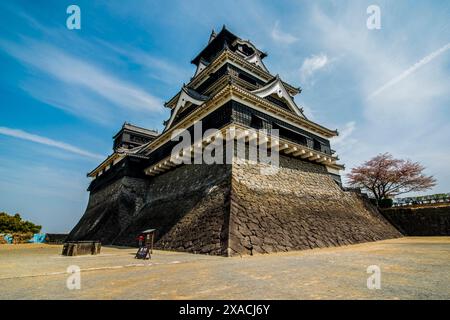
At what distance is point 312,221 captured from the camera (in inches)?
421

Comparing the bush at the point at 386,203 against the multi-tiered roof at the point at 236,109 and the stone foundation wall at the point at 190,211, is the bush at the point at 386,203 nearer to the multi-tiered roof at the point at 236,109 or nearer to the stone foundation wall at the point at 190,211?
the multi-tiered roof at the point at 236,109

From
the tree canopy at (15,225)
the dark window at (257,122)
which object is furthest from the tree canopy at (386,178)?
the tree canopy at (15,225)

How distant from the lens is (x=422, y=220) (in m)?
17.1

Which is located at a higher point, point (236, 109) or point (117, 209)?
point (236, 109)

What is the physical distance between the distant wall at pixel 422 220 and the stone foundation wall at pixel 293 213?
144 inches

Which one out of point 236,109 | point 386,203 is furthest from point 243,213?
point 386,203

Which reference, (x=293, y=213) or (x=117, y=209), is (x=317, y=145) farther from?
(x=117, y=209)

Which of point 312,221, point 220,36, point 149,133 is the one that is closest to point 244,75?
point 220,36

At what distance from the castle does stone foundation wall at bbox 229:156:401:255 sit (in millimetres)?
53

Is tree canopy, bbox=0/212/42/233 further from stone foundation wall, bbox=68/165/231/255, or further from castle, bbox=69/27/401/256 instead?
castle, bbox=69/27/401/256

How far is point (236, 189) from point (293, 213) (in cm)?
310

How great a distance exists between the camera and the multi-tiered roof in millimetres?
12367

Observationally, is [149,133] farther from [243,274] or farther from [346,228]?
[243,274]

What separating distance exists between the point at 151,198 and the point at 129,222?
2390mm
